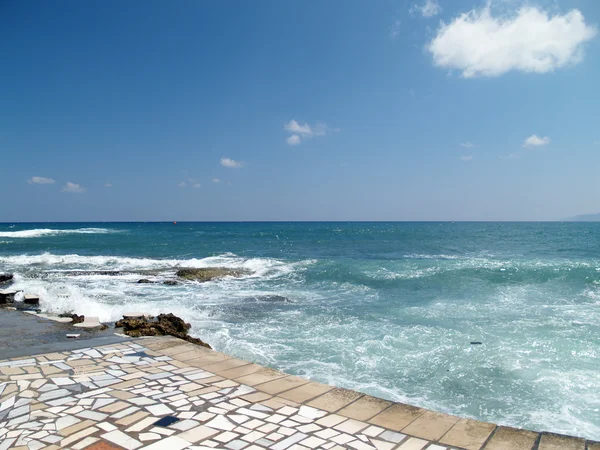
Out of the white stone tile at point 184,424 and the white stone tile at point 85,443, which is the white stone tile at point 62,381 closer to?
the white stone tile at point 85,443

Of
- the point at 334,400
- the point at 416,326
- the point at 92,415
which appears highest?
the point at 92,415

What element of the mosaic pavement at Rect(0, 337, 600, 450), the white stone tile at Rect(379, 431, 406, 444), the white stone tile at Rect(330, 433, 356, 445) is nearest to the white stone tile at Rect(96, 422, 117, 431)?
the mosaic pavement at Rect(0, 337, 600, 450)

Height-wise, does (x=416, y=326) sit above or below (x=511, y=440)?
below

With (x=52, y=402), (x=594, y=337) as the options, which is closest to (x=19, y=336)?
(x=52, y=402)

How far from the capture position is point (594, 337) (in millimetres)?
9266

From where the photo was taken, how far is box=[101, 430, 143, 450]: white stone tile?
3.18 m

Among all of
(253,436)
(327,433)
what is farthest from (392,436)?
(253,436)

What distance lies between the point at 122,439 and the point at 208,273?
1706 cm

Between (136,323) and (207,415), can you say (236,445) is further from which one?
(136,323)

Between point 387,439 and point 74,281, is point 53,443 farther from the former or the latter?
point 74,281

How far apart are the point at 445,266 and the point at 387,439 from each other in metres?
20.5

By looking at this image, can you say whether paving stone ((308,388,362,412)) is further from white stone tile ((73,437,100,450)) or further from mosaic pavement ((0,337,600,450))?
white stone tile ((73,437,100,450))

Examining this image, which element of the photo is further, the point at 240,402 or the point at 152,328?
the point at 152,328

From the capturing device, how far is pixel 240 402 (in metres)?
4.05
